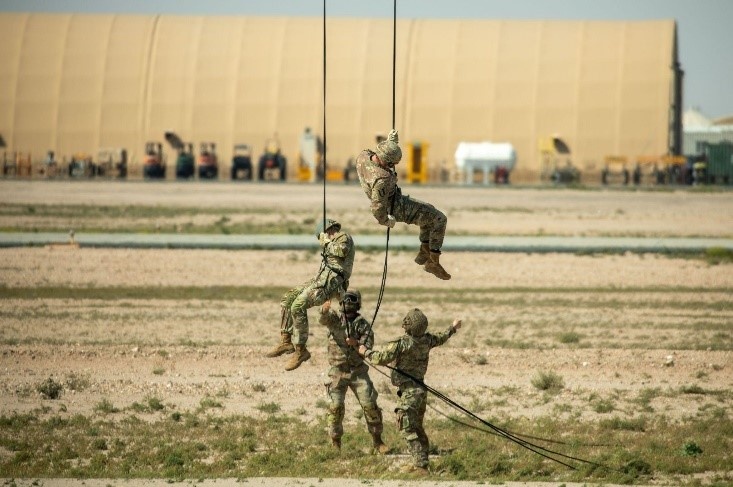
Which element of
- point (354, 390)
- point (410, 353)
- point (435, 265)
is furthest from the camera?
point (354, 390)

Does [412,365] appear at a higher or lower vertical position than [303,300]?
lower

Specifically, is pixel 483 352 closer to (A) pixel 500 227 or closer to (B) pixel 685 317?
(B) pixel 685 317

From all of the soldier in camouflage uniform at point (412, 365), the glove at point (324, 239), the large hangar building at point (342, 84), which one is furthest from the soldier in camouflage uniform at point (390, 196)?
the large hangar building at point (342, 84)

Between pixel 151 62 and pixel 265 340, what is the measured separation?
60050mm

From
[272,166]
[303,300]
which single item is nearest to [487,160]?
[272,166]

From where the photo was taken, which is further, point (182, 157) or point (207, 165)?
point (207, 165)

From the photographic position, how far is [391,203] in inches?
515

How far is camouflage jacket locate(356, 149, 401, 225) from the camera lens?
12.9 meters

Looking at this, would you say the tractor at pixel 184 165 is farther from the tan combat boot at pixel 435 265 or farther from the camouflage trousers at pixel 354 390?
the tan combat boot at pixel 435 265

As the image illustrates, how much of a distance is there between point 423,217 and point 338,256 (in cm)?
140

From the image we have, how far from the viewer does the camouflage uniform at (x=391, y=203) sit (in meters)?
12.9

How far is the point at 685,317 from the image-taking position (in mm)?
27938

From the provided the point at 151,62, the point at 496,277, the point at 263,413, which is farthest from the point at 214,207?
the point at 263,413

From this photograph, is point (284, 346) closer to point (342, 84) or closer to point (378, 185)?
point (378, 185)
